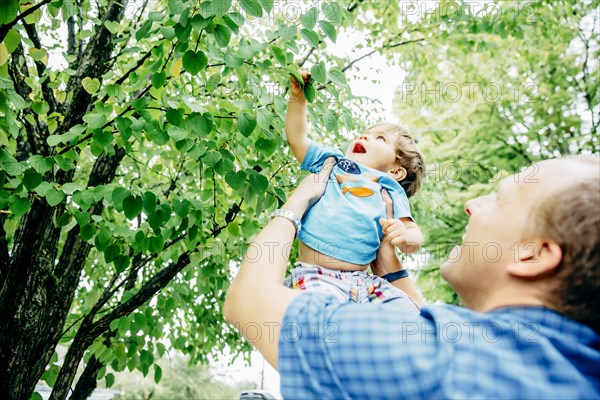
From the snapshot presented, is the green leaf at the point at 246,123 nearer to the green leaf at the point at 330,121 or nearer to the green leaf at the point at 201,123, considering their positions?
the green leaf at the point at 201,123

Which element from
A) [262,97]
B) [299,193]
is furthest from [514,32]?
[299,193]

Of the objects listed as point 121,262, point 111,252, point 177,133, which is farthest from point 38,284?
point 177,133

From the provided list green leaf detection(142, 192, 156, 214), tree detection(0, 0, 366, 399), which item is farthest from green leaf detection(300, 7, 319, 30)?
green leaf detection(142, 192, 156, 214)

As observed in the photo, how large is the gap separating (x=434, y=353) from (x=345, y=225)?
0.90 metres

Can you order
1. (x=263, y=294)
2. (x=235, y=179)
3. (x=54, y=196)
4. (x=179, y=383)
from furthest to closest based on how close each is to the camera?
(x=179, y=383) → (x=54, y=196) → (x=235, y=179) → (x=263, y=294)

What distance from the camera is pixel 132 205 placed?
243 centimetres

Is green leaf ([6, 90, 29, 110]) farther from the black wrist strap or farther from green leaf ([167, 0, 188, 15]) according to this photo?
the black wrist strap

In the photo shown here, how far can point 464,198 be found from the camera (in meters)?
11.5

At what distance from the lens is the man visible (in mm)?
953

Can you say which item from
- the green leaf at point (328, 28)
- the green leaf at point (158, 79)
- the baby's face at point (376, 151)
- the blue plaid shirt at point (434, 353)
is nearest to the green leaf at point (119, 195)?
the green leaf at point (158, 79)

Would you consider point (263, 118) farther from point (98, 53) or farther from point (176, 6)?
point (98, 53)

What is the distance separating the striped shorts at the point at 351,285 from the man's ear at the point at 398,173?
617mm

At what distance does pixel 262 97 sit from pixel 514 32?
350 cm

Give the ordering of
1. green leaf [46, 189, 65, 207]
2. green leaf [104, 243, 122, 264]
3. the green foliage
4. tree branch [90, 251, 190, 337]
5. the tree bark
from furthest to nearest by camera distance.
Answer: the green foliage
tree branch [90, 251, 190, 337]
the tree bark
green leaf [104, 243, 122, 264]
green leaf [46, 189, 65, 207]
